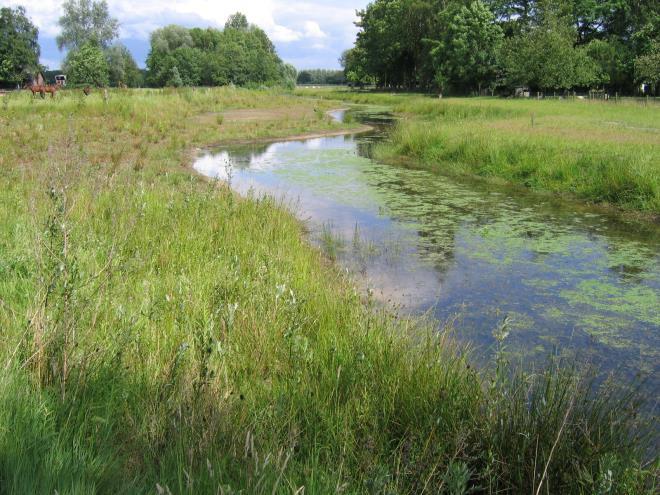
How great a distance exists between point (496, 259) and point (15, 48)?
232ft

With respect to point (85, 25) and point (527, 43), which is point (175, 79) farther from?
point (527, 43)

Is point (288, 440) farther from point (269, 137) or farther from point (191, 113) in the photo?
point (191, 113)

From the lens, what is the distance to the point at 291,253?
6.48 meters

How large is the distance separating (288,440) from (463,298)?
13.7ft

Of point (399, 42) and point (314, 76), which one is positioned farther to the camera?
point (314, 76)

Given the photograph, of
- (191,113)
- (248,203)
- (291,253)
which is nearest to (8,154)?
(248,203)

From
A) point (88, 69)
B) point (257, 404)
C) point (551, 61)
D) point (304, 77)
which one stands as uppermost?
point (304, 77)

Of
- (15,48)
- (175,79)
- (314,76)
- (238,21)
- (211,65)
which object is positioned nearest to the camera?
(15,48)

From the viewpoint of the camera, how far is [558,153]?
527 inches

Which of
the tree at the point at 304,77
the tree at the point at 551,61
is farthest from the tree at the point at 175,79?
the tree at the point at 304,77

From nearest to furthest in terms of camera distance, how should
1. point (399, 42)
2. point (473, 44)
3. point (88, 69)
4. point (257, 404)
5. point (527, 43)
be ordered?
1. point (257, 404)
2. point (527, 43)
3. point (473, 44)
4. point (88, 69)
5. point (399, 42)

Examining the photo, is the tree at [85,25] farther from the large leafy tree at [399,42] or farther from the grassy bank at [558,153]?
the grassy bank at [558,153]

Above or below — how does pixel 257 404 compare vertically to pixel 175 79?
below

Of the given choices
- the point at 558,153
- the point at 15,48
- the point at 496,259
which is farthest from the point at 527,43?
the point at 15,48
